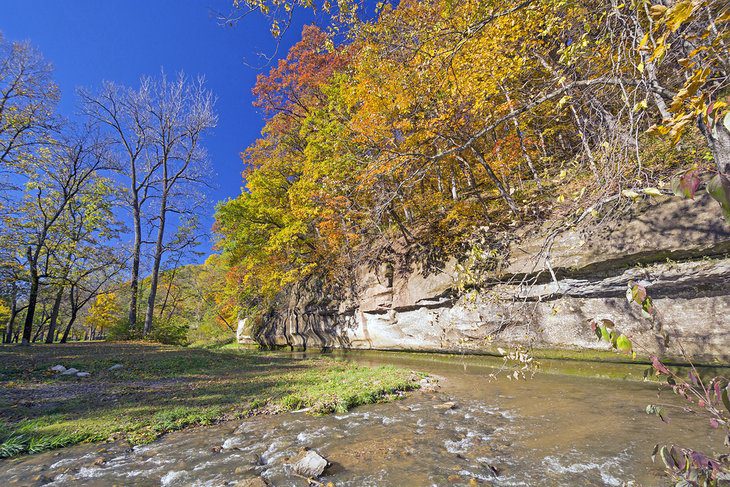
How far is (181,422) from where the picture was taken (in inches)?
205

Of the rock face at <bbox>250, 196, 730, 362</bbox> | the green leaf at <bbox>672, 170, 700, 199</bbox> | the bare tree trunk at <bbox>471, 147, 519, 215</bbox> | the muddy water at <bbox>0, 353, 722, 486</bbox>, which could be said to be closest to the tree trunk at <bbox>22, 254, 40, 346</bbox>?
the muddy water at <bbox>0, 353, 722, 486</bbox>

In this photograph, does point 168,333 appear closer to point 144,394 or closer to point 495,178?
point 144,394

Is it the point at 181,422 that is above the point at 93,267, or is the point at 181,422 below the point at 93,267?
below

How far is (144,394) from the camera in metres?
6.78

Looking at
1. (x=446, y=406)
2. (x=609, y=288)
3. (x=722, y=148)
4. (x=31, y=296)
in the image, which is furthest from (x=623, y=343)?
(x=31, y=296)

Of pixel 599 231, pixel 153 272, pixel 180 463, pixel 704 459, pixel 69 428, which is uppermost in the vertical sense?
pixel 153 272

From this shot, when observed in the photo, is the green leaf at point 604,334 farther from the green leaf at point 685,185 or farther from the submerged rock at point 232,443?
the submerged rock at point 232,443

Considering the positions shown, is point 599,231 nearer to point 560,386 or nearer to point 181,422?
point 560,386

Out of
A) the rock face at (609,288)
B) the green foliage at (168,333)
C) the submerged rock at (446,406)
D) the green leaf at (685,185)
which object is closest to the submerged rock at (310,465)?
the rock face at (609,288)

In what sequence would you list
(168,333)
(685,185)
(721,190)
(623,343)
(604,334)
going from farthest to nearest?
1. (168,333)
2. (604,334)
3. (623,343)
4. (685,185)
5. (721,190)

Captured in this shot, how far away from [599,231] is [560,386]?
3.62 meters

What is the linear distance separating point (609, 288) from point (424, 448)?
605 cm

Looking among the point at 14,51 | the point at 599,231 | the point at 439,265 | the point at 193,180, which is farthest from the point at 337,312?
the point at 14,51

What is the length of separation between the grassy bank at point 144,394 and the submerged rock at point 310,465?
75.0 inches
